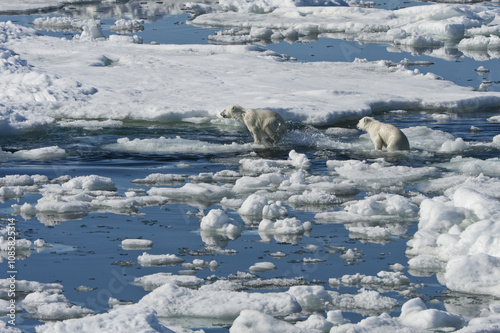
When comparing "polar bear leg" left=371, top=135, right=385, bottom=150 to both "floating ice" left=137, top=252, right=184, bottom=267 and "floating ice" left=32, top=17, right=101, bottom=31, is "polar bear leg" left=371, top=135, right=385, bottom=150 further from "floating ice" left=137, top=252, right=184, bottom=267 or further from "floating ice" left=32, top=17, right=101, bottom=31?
"floating ice" left=32, top=17, right=101, bottom=31

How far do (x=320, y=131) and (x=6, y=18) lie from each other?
17.0 m

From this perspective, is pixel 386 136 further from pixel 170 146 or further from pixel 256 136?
pixel 170 146

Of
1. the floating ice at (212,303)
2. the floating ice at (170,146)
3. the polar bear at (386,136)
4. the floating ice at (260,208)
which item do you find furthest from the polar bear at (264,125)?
the floating ice at (212,303)

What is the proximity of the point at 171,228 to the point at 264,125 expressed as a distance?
3.73m

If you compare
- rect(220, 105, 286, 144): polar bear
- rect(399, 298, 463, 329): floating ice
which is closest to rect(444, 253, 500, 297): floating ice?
rect(399, 298, 463, 329): floating ice

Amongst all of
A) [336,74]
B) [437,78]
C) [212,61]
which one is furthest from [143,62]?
[437,78]

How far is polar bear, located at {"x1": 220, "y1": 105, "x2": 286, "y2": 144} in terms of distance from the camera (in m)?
11.4

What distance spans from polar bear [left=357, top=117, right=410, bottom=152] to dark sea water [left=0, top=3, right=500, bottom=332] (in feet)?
0.82

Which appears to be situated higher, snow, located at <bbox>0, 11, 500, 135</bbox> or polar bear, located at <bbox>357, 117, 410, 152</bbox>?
polar bear, located at <bbox>357, 117, 410, 152</bbox>

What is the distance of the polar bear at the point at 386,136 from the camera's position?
10.8m

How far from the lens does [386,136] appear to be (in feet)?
35.9

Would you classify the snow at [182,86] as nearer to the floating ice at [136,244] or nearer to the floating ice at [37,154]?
the floating ice at [37,154]

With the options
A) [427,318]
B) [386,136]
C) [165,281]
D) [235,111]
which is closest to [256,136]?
[235,111]

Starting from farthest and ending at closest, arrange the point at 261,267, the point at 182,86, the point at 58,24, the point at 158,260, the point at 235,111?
the point at 58,24
the point at 182,86
the point at 235,111
the point at 158,260
the point at 261,267
